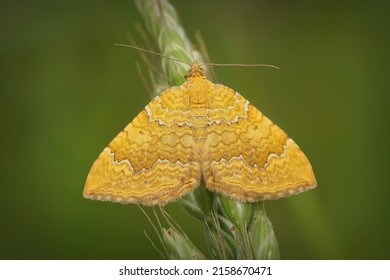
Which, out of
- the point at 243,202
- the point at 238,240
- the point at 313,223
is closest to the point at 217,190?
the point at 243,202

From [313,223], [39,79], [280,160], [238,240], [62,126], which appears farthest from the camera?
[39,79]

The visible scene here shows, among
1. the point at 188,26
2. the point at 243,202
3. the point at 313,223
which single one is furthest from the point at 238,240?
the point at 188,26

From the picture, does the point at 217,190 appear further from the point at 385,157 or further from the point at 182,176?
the point at 385,157

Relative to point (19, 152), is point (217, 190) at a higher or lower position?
lower

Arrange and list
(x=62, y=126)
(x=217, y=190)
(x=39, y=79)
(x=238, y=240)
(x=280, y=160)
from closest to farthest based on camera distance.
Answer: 1. (x=238, y=240)
2. (x=217, y=190)
3. (x=280, y=160)
4. (x=62, y=126)
5. (x=39, y=79)

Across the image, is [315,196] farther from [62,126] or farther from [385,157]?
[62,126]

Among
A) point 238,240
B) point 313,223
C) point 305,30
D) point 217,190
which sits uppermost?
point 305,30

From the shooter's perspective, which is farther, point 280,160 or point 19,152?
point 19,152
